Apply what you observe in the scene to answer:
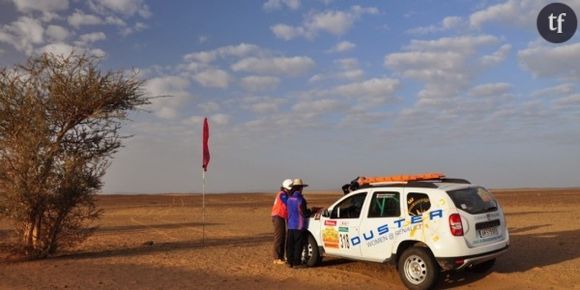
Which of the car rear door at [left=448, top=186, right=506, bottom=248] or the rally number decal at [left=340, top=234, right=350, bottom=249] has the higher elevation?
Result: the car rear door at [left=448, top=186, right=506, bottom=248]

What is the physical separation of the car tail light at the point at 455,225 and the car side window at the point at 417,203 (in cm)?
51

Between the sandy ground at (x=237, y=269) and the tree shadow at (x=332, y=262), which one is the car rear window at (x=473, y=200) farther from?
the tree shadow at (x=332, y=262)

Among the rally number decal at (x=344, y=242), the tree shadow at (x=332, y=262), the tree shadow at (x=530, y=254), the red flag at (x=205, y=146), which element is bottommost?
the tree shadow at (x=530, y=254)

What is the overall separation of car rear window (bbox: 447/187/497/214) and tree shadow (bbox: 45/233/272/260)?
27.0 feet

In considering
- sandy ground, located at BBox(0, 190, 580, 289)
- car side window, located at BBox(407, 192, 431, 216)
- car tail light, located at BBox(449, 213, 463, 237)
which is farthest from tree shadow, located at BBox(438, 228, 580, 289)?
car side window, located at BBox(407, 192, 431, 216)

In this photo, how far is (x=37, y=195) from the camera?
1333 cm

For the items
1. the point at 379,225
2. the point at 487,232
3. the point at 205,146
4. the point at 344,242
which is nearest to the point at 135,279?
the point at 344,242

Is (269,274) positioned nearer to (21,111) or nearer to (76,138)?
(76,138)

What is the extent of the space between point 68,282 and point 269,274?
398cm

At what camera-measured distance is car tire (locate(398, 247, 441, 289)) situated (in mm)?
9617

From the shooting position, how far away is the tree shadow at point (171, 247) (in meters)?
14.9

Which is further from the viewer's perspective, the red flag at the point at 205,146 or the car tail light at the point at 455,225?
the red flag at the point at 205,146

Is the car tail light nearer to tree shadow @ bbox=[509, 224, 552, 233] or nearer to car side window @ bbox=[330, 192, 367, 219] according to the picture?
car side window @ bbox=[330, 192, 367, 219]

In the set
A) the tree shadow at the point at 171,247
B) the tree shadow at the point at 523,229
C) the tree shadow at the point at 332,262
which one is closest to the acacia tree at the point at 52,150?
the tree shadow at the point at 171,247
